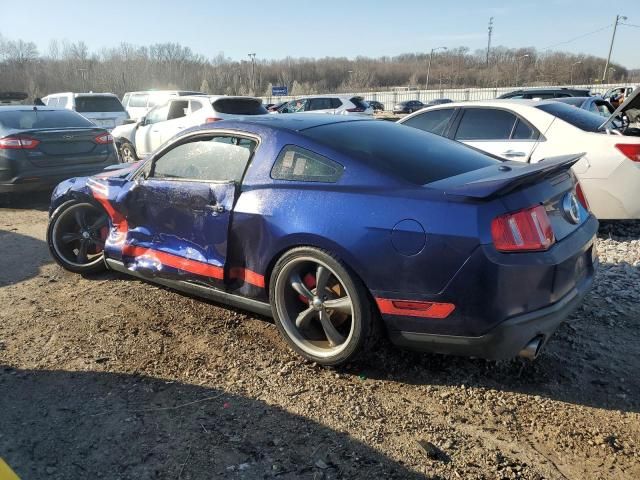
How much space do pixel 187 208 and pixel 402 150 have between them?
61.3 inches

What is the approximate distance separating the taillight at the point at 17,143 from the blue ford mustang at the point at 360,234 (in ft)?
14.1

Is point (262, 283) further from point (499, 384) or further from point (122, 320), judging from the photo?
point (499, 384)

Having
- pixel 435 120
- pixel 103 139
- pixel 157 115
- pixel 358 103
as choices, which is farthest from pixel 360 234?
pixel 358 103

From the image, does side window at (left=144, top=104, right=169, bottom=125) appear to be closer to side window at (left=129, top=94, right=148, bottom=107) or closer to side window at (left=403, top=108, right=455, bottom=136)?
side window at (left=403, top=108, right=455, bottom=136)

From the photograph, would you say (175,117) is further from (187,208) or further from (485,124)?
(187,208)

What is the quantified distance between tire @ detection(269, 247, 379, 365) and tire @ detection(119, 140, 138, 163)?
9.95m

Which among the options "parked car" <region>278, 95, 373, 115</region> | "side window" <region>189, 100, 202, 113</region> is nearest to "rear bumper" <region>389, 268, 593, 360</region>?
"side window" <region>189, 100, 202, 113</region>

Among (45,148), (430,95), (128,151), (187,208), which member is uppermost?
(430,95)

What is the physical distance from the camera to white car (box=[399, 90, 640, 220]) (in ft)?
17.2

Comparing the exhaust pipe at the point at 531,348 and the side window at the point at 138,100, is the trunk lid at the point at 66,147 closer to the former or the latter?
the exhaust pipe at the point at 531,348

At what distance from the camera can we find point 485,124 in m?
6.24

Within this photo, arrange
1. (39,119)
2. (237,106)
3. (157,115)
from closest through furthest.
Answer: (39,119) → (237,106) → (157,115)

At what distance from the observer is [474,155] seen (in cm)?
359

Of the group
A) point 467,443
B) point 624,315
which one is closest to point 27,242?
point 467,443
